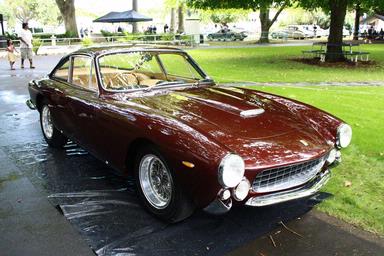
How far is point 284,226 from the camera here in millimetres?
3570

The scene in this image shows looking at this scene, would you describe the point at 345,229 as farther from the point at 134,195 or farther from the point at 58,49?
the point at 58,49

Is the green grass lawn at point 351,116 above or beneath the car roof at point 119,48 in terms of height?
beneath

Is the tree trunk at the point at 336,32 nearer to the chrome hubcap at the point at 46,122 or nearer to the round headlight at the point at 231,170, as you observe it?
the chrome hubcap at the point at 46,122

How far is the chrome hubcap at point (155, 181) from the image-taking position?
3594 mm

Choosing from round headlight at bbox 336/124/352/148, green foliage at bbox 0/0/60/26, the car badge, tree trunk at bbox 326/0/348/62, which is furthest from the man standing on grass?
green foliage at bbox 0/0/60/26

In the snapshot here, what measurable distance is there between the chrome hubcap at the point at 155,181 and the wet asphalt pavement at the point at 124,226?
17 centimetres

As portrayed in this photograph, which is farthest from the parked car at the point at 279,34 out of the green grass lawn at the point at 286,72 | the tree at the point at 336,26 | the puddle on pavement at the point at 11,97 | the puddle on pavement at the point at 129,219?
the puddle on pavement at the point at 129,219

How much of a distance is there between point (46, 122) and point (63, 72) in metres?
0.83

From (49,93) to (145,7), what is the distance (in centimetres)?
7317

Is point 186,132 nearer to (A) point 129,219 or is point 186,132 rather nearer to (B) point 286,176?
(B) point 286,176

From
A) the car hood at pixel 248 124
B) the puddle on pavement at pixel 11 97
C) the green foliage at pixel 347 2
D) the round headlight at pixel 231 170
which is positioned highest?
the green foliage at pixel 347 2

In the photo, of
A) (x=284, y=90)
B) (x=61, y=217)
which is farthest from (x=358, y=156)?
(x=284, y=90)

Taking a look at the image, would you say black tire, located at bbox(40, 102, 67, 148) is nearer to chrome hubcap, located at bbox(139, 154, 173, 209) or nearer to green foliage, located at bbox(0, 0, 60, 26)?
chrome hubcap, located at bbox(139, 154, 173, 209)

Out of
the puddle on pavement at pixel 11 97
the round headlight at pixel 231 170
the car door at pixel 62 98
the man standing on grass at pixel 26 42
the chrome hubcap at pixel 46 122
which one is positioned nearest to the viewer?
the round headlight at pixel 231 170
